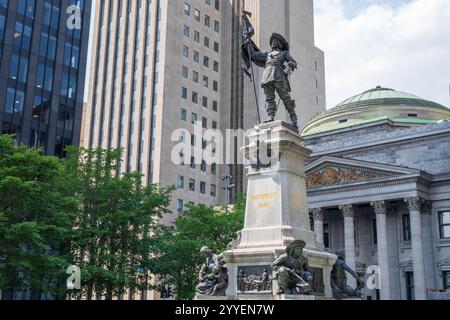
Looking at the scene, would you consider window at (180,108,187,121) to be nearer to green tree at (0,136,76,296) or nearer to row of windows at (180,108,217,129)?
row of windows at (180,108,217,129)

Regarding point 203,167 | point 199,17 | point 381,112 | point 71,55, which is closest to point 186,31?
point 199,17

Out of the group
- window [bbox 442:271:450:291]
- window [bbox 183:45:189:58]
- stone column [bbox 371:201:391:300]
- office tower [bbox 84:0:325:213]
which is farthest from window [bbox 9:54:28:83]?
window [bbox 442:271:450:291]

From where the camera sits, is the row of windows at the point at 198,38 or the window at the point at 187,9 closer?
the row of windows at the point at 198,38

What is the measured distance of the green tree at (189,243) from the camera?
1580 inches

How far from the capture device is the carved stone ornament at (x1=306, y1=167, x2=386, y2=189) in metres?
54.7

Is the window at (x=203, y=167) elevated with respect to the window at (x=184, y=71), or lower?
lower

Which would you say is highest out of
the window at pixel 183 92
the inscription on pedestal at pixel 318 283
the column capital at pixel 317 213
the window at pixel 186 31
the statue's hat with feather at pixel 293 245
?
the window at pixel 186 31

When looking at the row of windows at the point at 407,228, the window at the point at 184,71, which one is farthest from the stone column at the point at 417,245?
the window at the point at 184,71

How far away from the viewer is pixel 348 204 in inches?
2168

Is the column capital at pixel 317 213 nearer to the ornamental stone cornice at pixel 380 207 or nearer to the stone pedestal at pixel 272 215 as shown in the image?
the ornamental stone cornice at pixel 380 207

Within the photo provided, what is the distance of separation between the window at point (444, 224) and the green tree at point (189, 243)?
19192 millimetres

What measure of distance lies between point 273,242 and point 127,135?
77186 millimetres

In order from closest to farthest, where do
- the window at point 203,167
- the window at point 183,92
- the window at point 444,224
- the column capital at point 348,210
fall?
the window at point 444,224, the column capital at point 348,210, the window at point 203,167, the window at point 183,92
